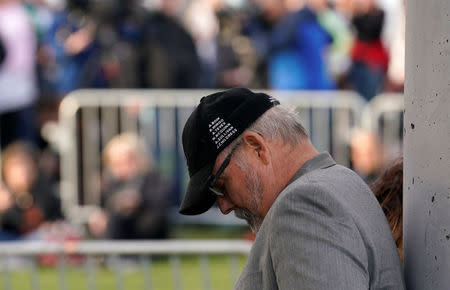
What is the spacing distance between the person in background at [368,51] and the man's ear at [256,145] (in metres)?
8.23

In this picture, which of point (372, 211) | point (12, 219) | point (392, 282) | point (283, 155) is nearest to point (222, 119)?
point (283, 155)

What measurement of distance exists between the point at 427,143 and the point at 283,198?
39 cm

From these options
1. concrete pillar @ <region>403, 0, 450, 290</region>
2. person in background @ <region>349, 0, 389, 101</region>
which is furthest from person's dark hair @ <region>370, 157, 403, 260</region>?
person in background @ <region>349, 0, 389, 101</region>

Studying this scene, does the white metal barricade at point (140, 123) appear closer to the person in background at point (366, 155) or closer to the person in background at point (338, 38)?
the person in background at point (366, 155)

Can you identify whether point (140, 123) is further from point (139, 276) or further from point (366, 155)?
point (139, 276)

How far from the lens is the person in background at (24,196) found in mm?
8977

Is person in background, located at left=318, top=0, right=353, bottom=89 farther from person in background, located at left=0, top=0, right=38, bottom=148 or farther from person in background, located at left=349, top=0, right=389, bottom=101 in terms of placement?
person in background, located at left=0, top=0, right=38, bottom=148

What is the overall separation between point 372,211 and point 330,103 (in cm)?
700

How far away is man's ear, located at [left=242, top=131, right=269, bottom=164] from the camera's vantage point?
2.47 metres

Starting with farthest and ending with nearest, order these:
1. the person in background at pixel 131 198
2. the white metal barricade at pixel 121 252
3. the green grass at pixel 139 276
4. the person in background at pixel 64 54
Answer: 1. the person in background at pixel 64 54
2. the person in background at pixel 131 198
3. the green grass at pixel 139 276
4. the white metal barricade at pixel 121 252

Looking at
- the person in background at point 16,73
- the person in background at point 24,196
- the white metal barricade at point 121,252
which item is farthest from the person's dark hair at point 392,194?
the person in background at point 16,73

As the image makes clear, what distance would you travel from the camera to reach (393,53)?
10469mm

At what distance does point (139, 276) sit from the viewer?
22.9 ft

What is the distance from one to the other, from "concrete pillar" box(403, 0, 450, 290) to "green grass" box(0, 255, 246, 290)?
334 centimetres
